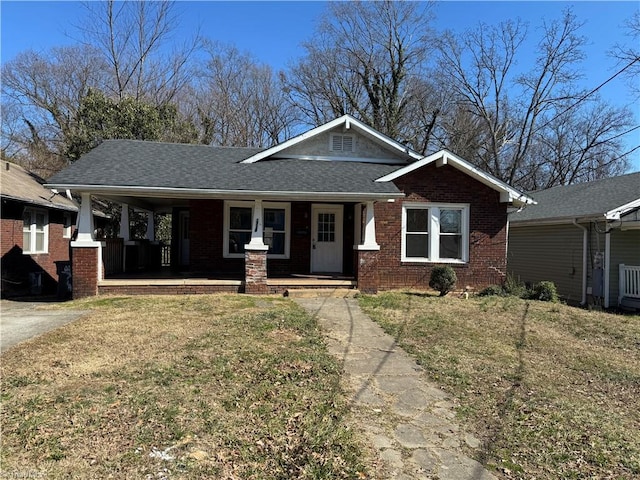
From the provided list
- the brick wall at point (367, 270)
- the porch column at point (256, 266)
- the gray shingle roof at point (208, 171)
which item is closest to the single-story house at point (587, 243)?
the gray shingle roof at point (208, 171)

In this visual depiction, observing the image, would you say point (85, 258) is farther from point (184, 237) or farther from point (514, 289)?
point (514, 289)

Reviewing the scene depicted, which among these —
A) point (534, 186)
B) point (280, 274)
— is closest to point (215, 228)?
point (280, 274)

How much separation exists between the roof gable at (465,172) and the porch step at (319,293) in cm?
321

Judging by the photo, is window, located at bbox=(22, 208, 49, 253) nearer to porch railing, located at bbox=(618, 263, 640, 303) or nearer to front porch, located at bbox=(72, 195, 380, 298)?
front porch, located at bbox=(72, 195, 380, 298)

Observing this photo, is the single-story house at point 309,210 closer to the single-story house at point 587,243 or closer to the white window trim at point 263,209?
the white window trim at point 263,209

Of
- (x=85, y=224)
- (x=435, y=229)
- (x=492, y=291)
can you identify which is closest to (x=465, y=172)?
(x=435, y=229)

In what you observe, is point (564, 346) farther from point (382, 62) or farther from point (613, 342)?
point (382, 62)

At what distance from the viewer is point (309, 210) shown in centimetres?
1380

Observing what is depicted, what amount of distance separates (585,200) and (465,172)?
572 centimetres

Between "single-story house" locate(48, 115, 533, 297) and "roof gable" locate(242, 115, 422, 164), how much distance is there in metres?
0.04

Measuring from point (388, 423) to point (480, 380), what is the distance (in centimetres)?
177

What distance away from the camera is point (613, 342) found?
25.3 ft

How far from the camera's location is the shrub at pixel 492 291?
12406 mm

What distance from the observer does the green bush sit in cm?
1152
